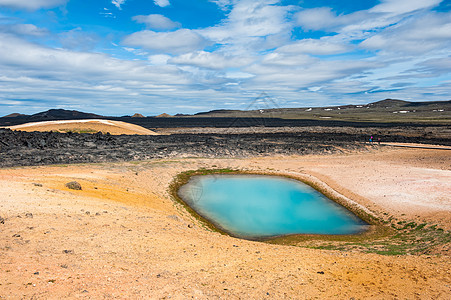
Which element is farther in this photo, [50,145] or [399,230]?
[50,145]

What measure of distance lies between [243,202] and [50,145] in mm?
24642

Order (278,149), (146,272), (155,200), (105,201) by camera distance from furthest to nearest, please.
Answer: (278,149) < (155,200) < (105,201) < (146,272)

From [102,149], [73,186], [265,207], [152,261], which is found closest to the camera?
[152,261]

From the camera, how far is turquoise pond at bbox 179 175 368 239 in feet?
51.6

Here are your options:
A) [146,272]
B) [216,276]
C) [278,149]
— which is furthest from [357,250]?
[278,149]

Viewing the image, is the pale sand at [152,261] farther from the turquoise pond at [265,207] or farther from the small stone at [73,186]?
the turquoise pond at [265,207]

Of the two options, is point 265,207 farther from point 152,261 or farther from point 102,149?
point 102,149

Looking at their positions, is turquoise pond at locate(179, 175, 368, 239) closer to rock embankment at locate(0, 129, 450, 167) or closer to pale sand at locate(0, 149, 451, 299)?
pale sand at locate(0, 149, 451, 299)

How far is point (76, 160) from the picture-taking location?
27672mm

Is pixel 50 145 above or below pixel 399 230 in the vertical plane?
above

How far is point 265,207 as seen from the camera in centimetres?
1947

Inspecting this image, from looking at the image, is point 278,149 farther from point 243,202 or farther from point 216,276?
point 216,276

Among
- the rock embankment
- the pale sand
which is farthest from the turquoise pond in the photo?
the rock embankment

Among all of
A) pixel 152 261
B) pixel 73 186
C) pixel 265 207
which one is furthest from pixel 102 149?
pixel 152 261
